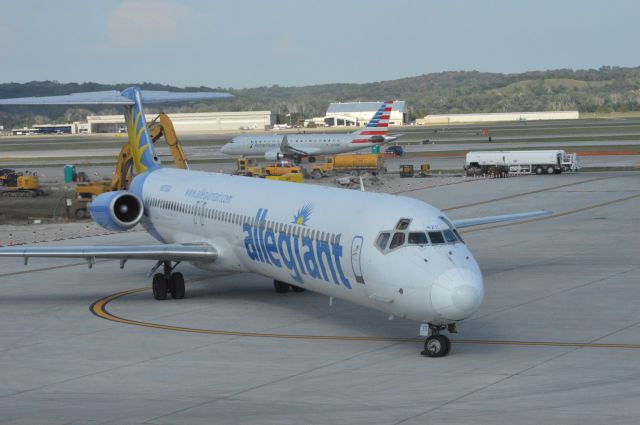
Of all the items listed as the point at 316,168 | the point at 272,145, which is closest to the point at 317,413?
the point at 316,168

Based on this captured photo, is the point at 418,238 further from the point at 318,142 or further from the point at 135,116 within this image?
the point at 318,142

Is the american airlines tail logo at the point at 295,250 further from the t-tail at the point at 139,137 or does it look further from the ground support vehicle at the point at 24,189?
the ground support vehicle at the point at 24,189

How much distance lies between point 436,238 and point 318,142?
79.9 meters

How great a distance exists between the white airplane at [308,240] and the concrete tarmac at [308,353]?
116 centimetres

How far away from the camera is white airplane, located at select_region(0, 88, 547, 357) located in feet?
67.5

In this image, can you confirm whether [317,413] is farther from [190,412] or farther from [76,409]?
[76,409]

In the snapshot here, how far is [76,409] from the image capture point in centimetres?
1780

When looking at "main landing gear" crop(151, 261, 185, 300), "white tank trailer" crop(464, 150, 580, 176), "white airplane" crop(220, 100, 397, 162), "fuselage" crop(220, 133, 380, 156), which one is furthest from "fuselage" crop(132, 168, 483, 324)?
"fuselage" crop(220, 133, 380, 156)

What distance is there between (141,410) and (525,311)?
12.2 metres

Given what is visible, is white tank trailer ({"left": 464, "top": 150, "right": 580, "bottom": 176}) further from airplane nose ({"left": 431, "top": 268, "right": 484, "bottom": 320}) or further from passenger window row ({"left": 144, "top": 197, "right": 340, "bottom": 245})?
airplane nose ({"left": 431, "top": 268, "right": 484, "bottom": 320})

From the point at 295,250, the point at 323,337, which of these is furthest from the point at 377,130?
the point at 323,337

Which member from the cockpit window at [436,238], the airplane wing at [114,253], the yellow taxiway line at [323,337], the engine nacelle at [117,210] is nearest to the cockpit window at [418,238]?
the cockpit window at [436,238]

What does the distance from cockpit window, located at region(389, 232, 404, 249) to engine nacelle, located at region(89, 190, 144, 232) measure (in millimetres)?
14654

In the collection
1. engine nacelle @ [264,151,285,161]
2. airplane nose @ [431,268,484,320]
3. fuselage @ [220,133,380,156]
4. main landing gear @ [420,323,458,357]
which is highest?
fuselage @ [220,133,380,156]
